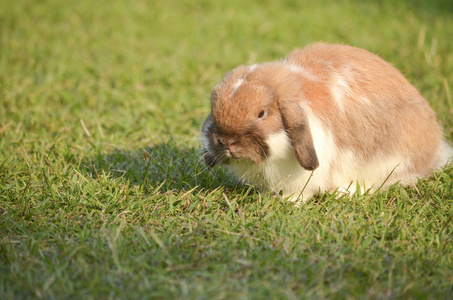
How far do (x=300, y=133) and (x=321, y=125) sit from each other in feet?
0.84

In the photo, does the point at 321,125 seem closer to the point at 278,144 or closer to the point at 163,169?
the point at 278,144

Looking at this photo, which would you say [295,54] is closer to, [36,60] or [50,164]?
[50,164]

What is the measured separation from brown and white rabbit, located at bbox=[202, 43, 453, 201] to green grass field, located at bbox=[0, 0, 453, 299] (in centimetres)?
17

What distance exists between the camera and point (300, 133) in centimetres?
304

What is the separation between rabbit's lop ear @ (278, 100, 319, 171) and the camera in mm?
3035

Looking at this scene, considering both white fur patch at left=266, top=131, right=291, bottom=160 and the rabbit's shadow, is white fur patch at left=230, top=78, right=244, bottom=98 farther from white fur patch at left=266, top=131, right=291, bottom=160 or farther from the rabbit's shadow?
the rabbit's shadow

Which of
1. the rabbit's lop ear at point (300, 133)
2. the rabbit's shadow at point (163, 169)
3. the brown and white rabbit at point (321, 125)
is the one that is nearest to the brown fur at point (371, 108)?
the brown and white rabbit at point (321, 125)

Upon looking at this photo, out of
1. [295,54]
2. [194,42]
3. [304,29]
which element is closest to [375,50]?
[304,29]

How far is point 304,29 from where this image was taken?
7242mm

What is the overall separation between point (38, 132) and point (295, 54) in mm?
2691

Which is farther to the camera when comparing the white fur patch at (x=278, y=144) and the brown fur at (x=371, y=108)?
the brown fur at (x=371, y=108)

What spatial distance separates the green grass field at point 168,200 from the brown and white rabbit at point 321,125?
0.56 ft

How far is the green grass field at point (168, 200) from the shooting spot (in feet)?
8.68

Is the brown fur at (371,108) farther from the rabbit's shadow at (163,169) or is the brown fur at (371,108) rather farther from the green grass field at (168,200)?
the rabbit's shadow at (163,169)
